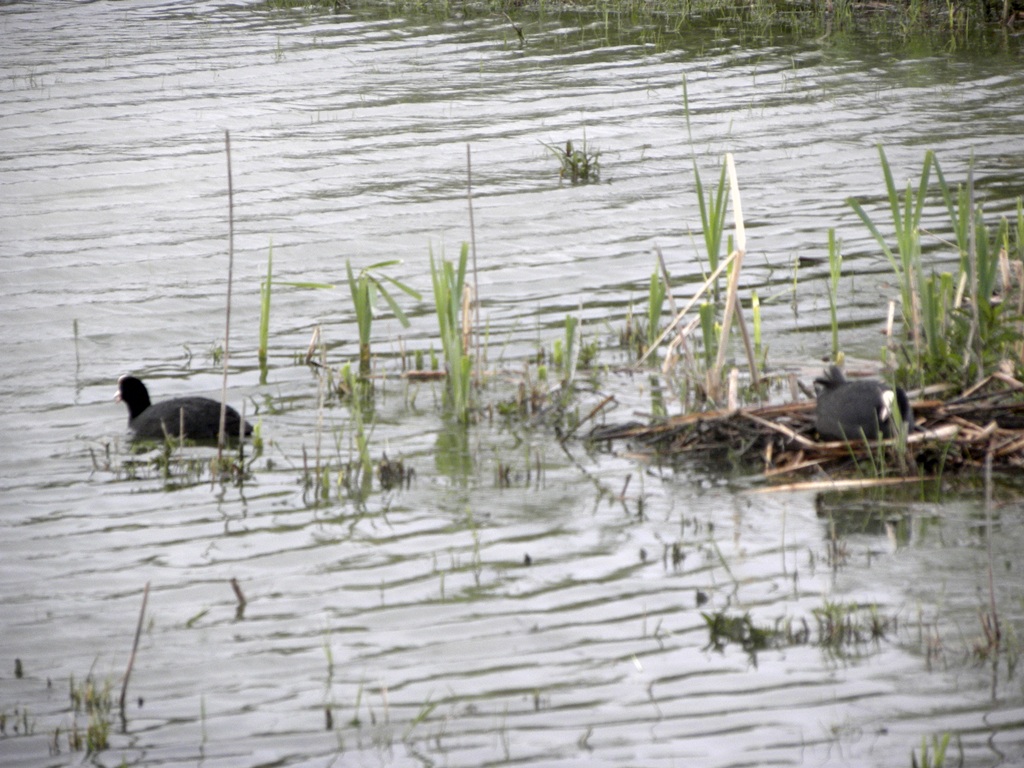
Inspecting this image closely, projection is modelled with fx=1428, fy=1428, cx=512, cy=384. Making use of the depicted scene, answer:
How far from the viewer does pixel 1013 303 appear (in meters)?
7.62

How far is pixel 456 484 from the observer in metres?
6.39

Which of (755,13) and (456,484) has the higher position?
(755,13)

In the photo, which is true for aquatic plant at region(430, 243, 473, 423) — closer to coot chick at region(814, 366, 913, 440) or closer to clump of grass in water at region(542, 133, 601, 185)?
coot chick at region(814, 366, 913, 440)

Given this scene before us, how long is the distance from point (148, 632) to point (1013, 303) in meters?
4.92

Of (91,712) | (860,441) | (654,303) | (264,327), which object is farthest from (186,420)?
(860,441)

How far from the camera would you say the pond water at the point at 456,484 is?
439 cm

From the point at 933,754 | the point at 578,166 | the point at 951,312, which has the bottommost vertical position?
the point at 933,754

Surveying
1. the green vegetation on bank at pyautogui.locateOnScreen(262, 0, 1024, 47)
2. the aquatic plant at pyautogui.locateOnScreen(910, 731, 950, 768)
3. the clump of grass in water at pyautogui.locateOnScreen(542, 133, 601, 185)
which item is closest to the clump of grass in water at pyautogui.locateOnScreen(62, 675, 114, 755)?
the aquatic plant at pyautogui.locateOnScreen(910, 731, 950, 768)

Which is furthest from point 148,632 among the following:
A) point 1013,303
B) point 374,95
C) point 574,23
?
point 574,23

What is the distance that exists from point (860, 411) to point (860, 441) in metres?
0.16

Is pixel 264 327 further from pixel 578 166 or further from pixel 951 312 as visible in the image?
pixel 578 166

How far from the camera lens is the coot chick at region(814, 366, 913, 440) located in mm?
6117

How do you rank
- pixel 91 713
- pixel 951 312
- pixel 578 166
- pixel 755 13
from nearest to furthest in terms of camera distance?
pixel 91 713 → pixel 951 312 → pixel 578 166 → pixel 755 13

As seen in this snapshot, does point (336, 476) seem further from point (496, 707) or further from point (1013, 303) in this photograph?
point (1013, 303)
